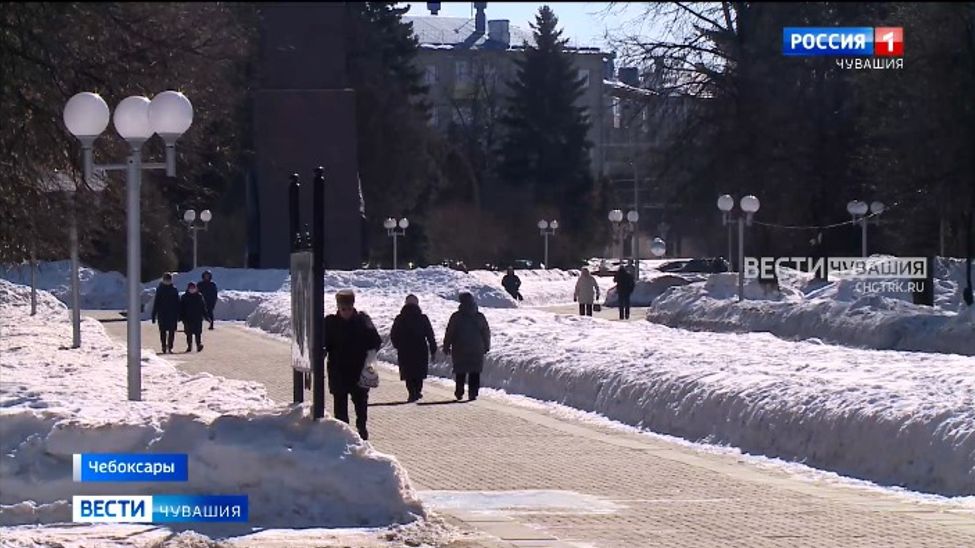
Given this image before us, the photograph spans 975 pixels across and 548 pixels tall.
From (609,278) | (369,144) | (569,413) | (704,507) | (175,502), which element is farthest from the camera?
A: (609,278)

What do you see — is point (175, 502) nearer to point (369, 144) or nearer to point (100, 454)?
point (100, 454)

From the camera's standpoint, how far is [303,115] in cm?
1650

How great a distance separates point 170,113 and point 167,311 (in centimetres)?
2119

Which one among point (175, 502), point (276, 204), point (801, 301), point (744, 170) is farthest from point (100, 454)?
point (801, 301)

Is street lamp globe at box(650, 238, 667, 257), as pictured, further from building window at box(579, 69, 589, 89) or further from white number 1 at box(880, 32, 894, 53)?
white number 1 at box(880, 32, 894, 53)

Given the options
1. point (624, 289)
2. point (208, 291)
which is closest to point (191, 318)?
point (208, 291)

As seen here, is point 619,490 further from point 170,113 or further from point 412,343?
point 412,343

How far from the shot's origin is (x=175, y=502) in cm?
1176

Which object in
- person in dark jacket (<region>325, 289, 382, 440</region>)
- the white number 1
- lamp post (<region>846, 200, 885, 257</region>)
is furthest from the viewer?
person in dark jacket (<region>325, 289, 382, 440</region>)

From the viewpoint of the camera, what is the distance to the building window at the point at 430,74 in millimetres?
11328

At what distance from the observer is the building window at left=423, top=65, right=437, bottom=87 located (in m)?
11.3

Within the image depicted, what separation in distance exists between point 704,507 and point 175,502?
15.3 ft

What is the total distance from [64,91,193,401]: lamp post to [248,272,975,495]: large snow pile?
23.8ft

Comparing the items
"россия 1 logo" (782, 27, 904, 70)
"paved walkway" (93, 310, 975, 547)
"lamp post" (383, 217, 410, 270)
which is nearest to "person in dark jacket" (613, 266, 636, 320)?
"lamp post" (383, 217, 410, 270)
